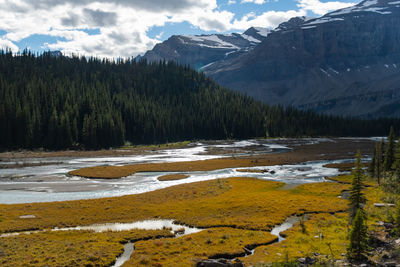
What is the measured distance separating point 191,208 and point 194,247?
15.5 metres

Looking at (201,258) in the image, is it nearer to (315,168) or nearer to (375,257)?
(375,257)

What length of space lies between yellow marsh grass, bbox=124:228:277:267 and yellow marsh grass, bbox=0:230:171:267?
2.25 metres

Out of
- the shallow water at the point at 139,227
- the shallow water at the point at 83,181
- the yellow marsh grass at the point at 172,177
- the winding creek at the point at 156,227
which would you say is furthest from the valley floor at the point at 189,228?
the yellow marsh grass at the point at 172,177

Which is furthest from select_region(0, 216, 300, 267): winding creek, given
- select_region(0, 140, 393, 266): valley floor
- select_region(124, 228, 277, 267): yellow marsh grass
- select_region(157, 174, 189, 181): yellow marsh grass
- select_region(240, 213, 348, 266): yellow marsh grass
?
select_region(157, 174, 189, 181): yellow marsh grass

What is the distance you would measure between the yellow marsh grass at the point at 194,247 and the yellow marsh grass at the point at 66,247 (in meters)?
2.25

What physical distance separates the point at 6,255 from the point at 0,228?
963 cm

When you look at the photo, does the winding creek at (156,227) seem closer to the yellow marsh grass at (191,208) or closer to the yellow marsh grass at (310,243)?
the yellow marsh grass at (191,208)

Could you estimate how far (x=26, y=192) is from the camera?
56.0 metres

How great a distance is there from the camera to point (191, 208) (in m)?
45.7

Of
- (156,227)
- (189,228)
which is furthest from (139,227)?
(189,228)

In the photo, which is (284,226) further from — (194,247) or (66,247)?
(66,247)

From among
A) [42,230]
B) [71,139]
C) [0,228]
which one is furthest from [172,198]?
[71,139]

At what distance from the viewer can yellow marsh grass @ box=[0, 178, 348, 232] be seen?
128 ft

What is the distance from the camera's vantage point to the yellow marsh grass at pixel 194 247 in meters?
27.1
